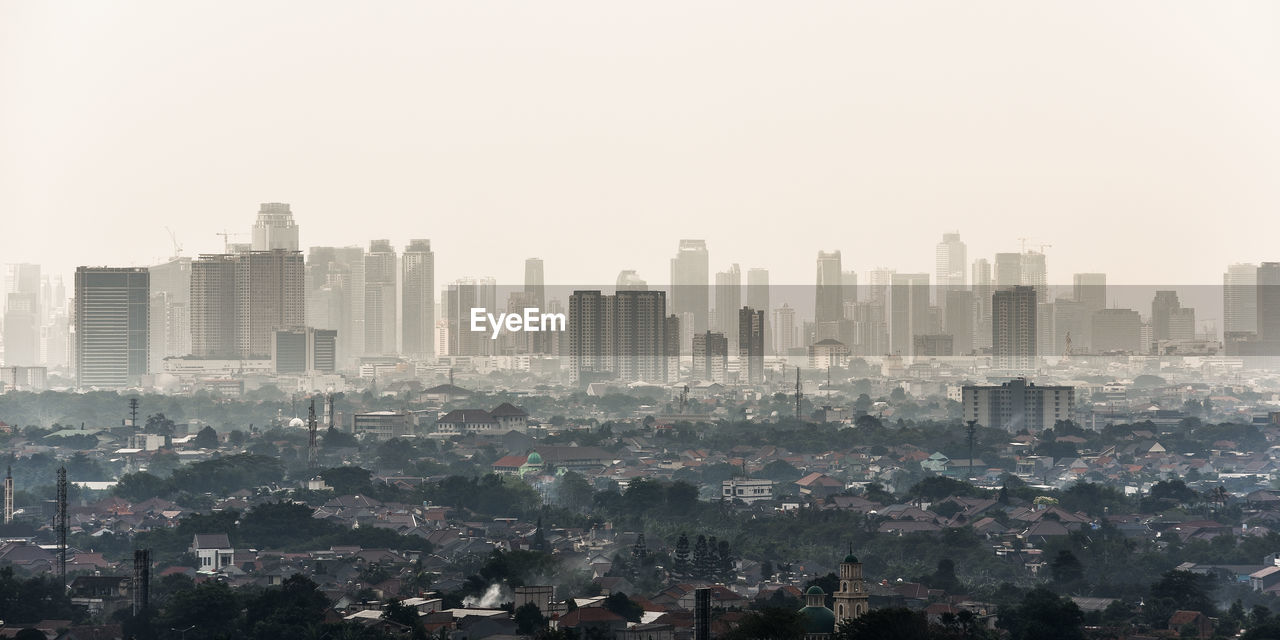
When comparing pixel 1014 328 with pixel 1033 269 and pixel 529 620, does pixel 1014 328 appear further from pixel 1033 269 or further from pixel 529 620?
pixel 529 620

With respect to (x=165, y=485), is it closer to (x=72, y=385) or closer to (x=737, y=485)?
(x=737, y=485)

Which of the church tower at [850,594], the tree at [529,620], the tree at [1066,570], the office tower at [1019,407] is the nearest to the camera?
the church tower at [850,594]

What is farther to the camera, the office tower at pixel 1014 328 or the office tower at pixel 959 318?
the office tower at pixel 959 318

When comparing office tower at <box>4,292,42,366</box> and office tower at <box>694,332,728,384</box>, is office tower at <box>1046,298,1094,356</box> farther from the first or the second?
office tower at <box>4,292,42,366</box>

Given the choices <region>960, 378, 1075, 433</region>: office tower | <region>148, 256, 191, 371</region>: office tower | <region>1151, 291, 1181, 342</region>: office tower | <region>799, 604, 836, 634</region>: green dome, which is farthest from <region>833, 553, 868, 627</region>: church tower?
<region>148, 256, 191, 371</region>: office tower

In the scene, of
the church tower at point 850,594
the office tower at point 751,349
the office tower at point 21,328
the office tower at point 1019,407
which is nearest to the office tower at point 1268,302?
the office tower at point 751,349

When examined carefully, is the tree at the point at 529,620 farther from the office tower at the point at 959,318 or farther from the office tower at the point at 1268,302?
the office tower at the point at 959,318

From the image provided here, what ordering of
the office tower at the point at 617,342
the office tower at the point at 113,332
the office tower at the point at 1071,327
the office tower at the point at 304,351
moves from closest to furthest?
the office tower at the point at 113,332
the office tower at the point at 617,342
the office tower at the point at 1071,327
the office tower at the point at 304,351
